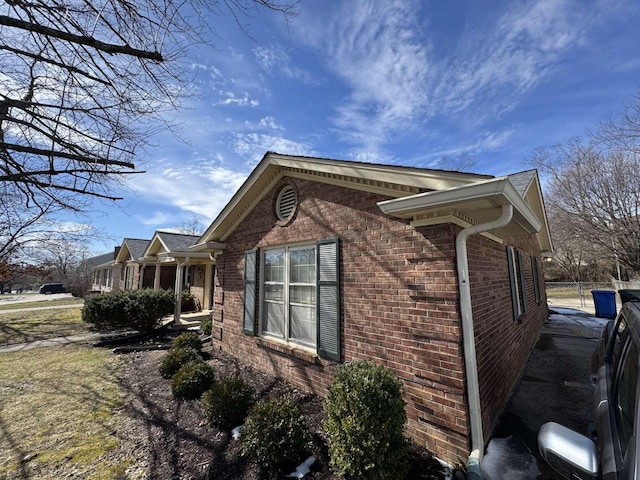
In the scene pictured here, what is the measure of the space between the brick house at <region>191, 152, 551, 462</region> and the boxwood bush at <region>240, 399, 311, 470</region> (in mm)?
1204

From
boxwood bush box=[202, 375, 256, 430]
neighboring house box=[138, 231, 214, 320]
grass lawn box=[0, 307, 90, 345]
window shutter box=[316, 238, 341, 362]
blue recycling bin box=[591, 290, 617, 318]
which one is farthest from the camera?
neighboring house box=[138, 231, 214, 320]

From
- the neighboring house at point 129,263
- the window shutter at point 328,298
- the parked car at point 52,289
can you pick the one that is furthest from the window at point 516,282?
the parked car at point 52,289

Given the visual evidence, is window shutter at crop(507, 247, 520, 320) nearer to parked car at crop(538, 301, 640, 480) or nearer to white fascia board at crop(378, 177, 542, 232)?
white fascia board at crop(378, 177, 542, 232)

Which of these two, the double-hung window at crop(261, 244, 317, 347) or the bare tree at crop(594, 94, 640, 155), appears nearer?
the double-hung window at crop(261, 244, 317, 347)

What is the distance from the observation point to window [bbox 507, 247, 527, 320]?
5617 mm

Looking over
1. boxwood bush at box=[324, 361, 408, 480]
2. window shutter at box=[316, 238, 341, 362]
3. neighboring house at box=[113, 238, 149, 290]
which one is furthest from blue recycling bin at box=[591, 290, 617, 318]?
neighboring house at box=[113, 238, 149, 290]

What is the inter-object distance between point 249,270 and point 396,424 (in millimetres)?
4443

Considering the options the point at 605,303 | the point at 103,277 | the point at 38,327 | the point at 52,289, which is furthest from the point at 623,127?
the point at 52,289

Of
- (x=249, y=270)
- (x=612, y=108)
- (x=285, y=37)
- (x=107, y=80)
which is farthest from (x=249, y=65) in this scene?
(x=612, y=108)

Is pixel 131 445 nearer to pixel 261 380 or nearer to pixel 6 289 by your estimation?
pixel 261 380

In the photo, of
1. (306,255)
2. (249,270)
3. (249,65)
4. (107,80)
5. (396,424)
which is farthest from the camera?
(249,270)

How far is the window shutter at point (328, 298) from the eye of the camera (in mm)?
4355

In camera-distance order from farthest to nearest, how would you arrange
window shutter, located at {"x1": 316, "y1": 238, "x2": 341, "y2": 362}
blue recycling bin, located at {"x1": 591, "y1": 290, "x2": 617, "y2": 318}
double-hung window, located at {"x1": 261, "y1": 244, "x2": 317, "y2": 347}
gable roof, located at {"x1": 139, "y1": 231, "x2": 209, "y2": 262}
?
gable roof, located at {"x1": 139, "y1": 231, "x2": 209, "y2": 262} → blue recycling bin, located at {"x1": 591, "y1": 290, "x2": 617, "y2": 318} → double-hung window, located at {"x1": 261, "y1": 244, "x2": 317, "y2": 347} → window shutter, located at {"x1": 316, "y1": 238, "x2": 341, "y2": 362}

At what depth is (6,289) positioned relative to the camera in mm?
51938
